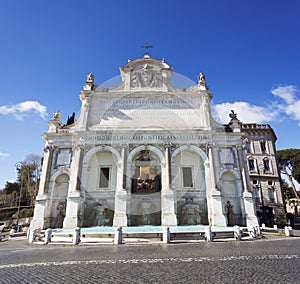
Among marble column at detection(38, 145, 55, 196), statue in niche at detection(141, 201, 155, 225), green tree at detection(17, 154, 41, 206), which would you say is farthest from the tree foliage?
statue in niche at detection(141, 201, 155, 225)

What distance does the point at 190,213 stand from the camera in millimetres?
19141

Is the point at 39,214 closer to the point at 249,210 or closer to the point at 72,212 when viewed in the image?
the point at 72,212

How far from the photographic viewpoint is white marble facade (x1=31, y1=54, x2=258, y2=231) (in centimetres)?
1894

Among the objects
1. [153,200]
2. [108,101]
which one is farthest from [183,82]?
[153,200]

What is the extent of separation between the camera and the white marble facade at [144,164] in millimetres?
18938

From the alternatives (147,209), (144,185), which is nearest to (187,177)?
(144,185)

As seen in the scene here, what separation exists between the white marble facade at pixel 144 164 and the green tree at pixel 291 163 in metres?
26.0

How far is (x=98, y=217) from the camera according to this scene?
19078 millimetres

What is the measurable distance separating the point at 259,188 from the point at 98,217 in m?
24.1

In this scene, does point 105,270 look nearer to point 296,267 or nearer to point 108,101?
point 296,267

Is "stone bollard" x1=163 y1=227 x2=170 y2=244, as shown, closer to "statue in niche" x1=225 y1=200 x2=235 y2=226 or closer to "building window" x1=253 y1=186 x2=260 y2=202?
"statue in niche" x1=225 y1=200 x2=235 y2=226

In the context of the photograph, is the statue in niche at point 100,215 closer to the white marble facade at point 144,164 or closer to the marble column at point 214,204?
the white marble facade at point 144,164

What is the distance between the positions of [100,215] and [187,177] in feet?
29.5

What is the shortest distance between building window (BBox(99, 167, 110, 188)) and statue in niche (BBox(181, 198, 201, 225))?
25.4 feet
